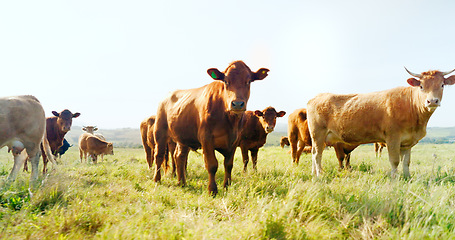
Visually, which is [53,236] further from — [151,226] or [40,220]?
[151,226]

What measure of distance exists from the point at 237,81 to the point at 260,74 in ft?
2.15

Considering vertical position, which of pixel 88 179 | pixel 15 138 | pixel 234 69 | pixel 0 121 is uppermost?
pixel 234 69

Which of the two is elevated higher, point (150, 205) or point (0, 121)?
point (0, 121)

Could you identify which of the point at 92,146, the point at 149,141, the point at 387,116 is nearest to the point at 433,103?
the point at 387,116

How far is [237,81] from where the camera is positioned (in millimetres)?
4582

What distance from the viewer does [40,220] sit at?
2943 millimetres

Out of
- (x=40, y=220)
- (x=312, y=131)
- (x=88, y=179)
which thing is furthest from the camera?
(x=312, y=131)

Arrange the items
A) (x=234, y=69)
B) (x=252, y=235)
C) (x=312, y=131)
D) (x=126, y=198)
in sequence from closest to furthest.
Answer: (x=252, y=235)
(x=126, y=198)
(x=234, y=69)
(x=312, y=131)

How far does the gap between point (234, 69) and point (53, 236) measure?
3.38m

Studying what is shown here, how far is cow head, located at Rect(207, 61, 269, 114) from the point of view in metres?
4.27

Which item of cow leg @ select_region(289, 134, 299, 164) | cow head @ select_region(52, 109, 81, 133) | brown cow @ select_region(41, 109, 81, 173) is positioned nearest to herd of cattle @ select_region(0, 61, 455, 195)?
cow leg @ select_region(289, 134, 299, 164)

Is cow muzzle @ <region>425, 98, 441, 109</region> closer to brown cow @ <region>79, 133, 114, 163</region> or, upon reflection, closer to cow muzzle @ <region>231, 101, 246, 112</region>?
cow muzzle @ <region>231, 101, 246, 112</region>

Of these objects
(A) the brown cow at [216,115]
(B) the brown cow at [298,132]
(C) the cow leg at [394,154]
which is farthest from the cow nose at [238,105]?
(B) the brown cow at [298,132]

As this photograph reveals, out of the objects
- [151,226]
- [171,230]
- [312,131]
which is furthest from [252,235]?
[312,131]
